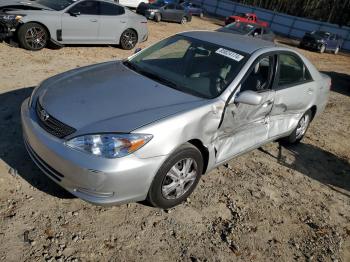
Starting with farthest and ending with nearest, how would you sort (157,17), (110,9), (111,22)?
(157,17) → (110,9) → (111,22)

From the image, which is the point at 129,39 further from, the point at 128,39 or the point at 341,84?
the point at 341,84

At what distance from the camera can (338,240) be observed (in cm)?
388

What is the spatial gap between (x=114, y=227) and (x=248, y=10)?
3755cm

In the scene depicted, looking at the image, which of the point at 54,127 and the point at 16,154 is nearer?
the point at 54,127

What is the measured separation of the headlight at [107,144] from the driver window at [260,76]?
162 centimetres

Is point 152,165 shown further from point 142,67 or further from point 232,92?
point 142,67

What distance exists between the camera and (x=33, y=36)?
28.9 feet

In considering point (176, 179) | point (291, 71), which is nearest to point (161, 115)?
point (176, 179)

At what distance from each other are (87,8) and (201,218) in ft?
25.6

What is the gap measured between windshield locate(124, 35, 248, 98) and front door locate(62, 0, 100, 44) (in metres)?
5.29

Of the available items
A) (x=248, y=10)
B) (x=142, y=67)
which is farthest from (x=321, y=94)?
(x=248, y=10)

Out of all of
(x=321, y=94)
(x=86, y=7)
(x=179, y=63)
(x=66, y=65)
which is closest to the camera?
(x=179, y=63)

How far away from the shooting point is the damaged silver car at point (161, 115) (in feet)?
10.2

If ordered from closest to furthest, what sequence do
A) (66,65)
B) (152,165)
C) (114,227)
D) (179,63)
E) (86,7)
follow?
(152,165), (114,227), (179,63), (66,65), (86,7)
